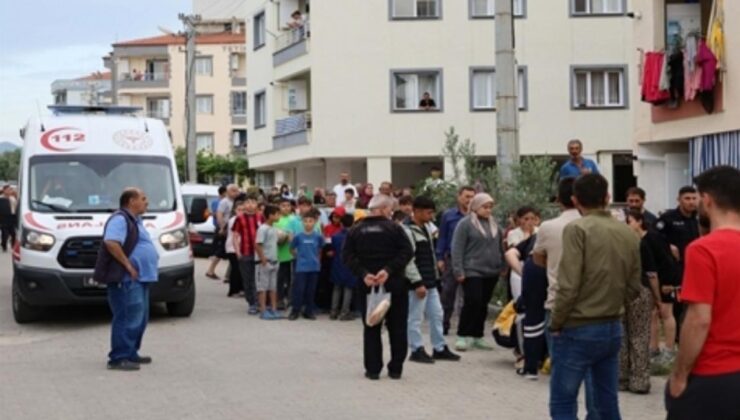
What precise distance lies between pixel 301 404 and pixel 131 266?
2910mm

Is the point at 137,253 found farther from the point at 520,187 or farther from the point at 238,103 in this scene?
the point at 238,103

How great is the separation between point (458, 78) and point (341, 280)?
20.1 m

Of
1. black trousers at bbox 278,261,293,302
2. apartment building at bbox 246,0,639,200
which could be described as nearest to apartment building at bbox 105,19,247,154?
apartment building at bbox 246,0,639,200

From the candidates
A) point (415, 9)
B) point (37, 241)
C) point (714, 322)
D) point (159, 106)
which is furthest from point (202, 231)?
point (159, 106)

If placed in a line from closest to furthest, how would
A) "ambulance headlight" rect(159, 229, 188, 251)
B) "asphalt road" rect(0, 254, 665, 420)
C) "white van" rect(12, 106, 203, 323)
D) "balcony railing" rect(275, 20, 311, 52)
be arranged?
"asphalt road" rect(0, 254, 665, 420) < "white van" rect(12, 106, 203, 323) < "ambulance headlight" rect(159, 229, 188, 251) < "balcony railing" rect(275, 20, 311, 52)

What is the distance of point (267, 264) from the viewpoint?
17641mm

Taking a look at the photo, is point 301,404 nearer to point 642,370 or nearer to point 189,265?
point 642,370

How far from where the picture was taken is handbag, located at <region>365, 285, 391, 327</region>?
1188 centimetres

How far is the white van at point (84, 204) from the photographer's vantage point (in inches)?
633

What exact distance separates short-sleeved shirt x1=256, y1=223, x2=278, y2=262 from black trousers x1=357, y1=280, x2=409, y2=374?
5.56 meters

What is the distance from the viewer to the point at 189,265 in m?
16.8

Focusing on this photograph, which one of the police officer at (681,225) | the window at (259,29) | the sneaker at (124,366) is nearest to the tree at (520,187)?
the police officer at (681,225)

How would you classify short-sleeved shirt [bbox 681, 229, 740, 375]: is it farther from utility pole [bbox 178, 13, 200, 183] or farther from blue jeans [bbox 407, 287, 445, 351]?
utility pole [bbox 178, 13, 200, 183]

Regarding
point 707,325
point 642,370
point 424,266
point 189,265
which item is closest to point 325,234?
point 189,265
